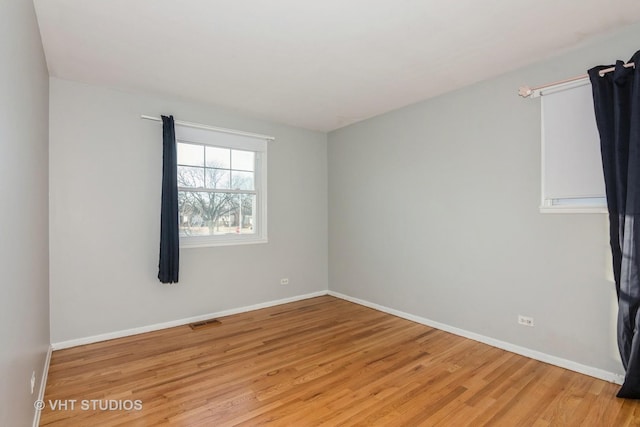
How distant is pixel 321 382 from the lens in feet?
7.94

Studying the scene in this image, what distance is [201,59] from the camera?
8.86 ft

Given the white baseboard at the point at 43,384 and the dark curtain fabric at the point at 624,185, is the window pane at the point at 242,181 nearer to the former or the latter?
the white baseboard at the point at 43,384

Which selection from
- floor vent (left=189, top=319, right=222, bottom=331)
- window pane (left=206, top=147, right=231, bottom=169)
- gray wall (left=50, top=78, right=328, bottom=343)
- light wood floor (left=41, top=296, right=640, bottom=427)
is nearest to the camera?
light wood floor (left=41, top=296, right=640, bottom=427)

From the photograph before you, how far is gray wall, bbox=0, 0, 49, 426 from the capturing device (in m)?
1.28

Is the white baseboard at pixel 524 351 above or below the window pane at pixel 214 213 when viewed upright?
below

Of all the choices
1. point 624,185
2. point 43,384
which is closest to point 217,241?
point 43,384

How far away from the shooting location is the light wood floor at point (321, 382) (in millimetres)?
2006

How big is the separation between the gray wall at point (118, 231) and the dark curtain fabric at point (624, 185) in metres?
3.51

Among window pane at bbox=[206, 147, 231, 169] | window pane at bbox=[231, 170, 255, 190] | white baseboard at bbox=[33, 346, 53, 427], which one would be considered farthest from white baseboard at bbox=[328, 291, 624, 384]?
white baseboard at bbox=[33, 346, 53, 427]

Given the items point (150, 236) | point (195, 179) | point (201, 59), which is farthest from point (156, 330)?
point (201, 59)

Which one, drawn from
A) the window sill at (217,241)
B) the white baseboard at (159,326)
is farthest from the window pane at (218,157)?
the white baseboard at (159,326)

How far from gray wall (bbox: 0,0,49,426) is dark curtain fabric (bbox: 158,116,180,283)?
1161 millimetres

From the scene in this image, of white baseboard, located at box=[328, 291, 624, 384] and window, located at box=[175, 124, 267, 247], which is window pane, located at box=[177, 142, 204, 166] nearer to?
window, located at box=[175, 124, 267, 247]

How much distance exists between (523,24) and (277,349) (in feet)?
10.7
